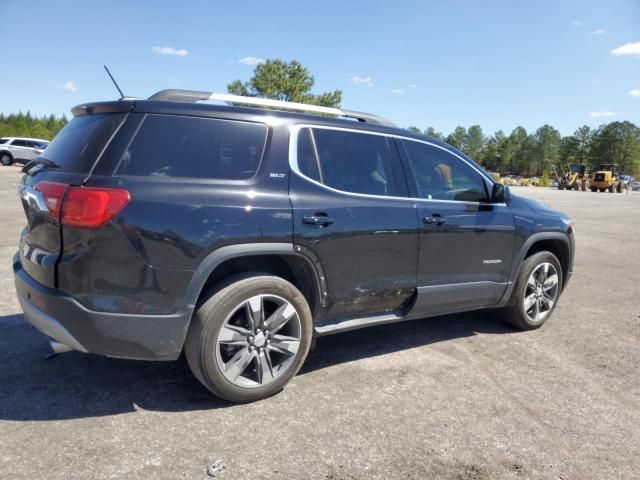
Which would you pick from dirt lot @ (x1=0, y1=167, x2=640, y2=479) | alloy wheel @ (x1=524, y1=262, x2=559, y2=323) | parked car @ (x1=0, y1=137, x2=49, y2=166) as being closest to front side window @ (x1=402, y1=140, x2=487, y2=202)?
alloy wheel @ (x1=524, y1=262, x2=559, y2=323)

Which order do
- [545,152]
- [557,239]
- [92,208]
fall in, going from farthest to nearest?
[545,152], [557,239], [92,208]

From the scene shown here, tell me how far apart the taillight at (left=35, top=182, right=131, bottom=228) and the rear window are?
178mm

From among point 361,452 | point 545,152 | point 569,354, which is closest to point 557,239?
point 569,354

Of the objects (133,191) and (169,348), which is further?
(169,348)

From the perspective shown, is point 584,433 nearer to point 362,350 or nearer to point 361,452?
point 361,452

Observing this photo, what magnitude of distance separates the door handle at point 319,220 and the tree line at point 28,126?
6451cm

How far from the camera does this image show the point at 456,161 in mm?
4141

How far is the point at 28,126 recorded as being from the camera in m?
66.7

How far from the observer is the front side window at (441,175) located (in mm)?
3793

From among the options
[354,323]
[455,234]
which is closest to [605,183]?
[455,234]

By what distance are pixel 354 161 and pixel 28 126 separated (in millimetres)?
77259

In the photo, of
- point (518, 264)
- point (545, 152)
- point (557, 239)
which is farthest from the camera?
point (545, 152)

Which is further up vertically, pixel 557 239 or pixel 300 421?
pixel 557 239

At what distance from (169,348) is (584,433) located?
2541 mm
